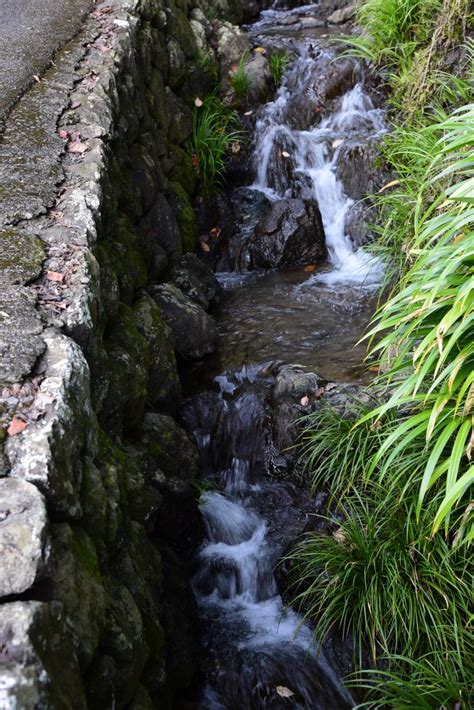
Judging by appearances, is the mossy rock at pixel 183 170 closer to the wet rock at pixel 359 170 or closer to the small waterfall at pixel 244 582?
the wet rock at pixel 359 170

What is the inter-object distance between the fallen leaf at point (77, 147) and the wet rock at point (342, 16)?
6497mm

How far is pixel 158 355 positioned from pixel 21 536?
7.99 ft

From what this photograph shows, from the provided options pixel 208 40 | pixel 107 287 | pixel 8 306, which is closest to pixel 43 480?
pixel 8 306

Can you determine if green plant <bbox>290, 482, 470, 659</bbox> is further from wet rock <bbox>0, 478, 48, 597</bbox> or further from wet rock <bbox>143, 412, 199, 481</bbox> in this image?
wet rock <bbox>0, 478, 48, 597</bbox>

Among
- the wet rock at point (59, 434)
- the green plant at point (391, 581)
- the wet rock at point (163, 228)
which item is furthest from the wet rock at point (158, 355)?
the wet rock at point (59, 434)

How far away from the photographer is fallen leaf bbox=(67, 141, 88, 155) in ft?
12.3

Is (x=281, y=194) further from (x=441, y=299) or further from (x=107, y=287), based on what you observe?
(x=441, y=299)

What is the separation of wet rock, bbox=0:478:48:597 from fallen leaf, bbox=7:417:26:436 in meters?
0.21

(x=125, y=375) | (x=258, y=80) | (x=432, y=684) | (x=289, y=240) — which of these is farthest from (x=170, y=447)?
(x=258, y=80)

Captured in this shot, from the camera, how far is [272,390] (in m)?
4.42

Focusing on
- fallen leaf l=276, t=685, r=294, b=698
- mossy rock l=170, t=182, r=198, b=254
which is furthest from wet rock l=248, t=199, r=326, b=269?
fallen leaf l=276, t=685, r=294, b=698

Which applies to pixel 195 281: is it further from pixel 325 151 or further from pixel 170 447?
pixel 325 151

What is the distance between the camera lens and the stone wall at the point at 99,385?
178 centimetres

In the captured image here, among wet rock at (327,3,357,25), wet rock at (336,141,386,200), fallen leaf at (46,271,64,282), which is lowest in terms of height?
fallen leaf at (46,271,64,282)
